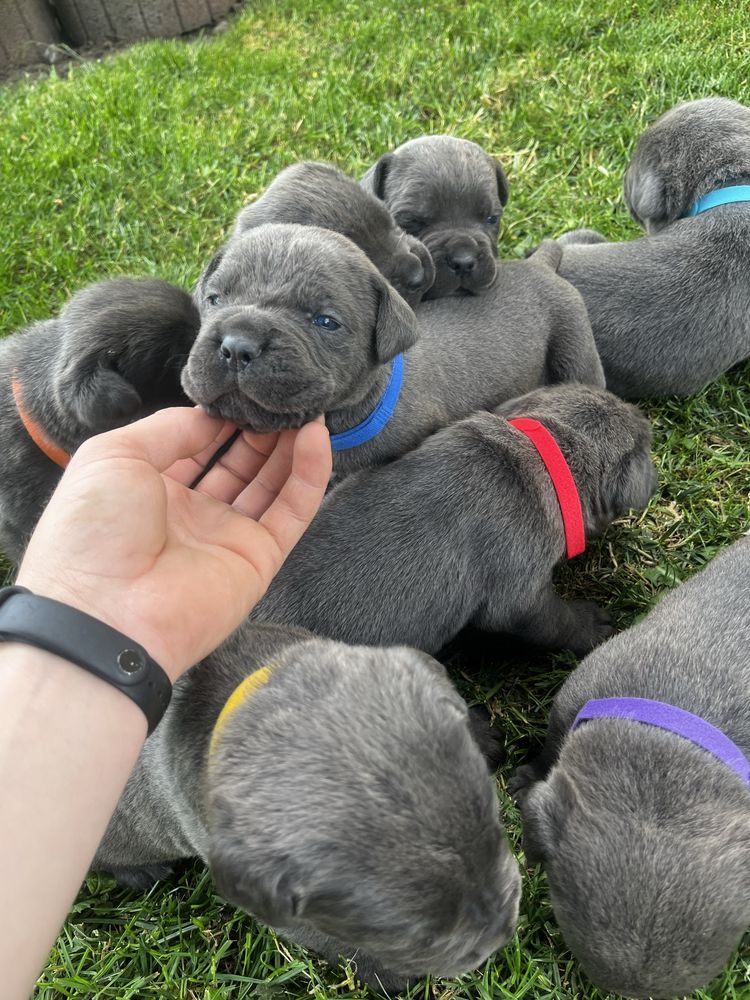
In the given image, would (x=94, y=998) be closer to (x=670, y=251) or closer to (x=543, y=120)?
(x=670, y=251)

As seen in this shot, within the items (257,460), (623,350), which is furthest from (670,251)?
(257,460)

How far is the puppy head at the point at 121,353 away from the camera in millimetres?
3719

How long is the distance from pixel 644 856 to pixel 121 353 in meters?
3.01

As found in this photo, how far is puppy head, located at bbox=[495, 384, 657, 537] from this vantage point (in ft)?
12.5

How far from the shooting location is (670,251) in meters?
4.91

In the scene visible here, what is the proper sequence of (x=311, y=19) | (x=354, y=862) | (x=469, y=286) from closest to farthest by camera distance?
(x=354, y=862) → (x=469, y=286) → (x=311, y=19)

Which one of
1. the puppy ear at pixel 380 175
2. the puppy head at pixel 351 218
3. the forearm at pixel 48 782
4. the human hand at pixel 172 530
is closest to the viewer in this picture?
the forearm at pixel 48 782

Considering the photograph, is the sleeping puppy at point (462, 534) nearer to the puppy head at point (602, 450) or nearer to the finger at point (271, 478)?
the puppy head at point (602, 450)

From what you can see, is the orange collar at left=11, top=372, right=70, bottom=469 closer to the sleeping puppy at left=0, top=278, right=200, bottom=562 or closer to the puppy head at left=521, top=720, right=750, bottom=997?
the sleeping puppy at left=0, top=278, right=200, bottom=562

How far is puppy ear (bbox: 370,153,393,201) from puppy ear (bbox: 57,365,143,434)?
2379 millimetres

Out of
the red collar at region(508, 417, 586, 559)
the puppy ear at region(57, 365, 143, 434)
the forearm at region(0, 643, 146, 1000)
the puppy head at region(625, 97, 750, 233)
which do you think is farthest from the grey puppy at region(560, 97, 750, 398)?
the forearm at region(0, 643, 146, 1000)

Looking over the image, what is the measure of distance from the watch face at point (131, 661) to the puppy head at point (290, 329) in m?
1.18

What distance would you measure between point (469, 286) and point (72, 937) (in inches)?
151

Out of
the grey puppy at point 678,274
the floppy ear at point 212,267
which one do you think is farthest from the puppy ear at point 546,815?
the grey puppy at point 678,274
